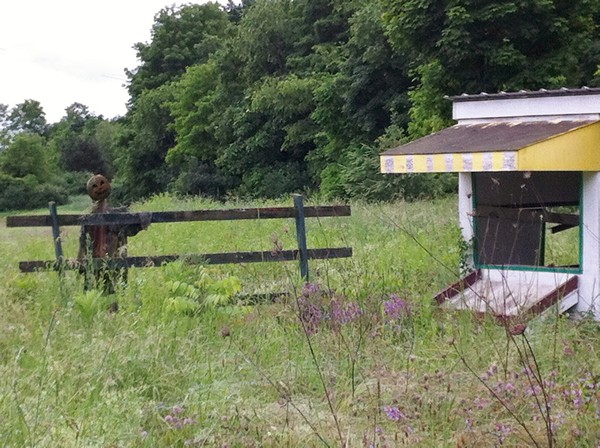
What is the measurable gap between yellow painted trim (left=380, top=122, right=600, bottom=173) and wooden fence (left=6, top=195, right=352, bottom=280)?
→ 1.26m

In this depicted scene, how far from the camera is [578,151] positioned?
6.50 metres

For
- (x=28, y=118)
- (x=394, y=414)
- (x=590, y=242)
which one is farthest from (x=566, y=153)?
(x=28, y=118)

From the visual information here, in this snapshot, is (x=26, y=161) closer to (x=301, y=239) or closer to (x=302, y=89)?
(x=302, y=89)

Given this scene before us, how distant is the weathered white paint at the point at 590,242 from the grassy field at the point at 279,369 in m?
0.51

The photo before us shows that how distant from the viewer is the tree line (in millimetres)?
24125

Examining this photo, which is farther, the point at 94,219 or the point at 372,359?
the point at 94,219

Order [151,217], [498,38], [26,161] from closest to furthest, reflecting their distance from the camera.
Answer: [151,217], [498,38], [26,161]

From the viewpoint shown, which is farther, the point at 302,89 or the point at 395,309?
the point at 302,89

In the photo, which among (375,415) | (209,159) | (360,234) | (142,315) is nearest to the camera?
(375,415)

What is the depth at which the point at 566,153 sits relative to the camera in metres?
6.41

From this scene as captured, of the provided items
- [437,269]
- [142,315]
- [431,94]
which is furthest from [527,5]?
[142,315]

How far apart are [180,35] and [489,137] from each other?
2186 inches

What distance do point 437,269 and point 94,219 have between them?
372 cm

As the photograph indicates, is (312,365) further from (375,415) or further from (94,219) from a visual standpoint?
(94,219)
